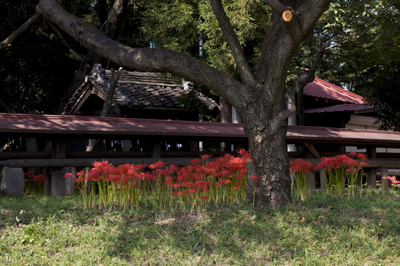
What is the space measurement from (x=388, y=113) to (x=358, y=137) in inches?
182

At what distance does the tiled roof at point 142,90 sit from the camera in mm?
12070

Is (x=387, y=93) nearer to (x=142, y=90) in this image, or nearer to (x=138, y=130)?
(x=142, y=90)

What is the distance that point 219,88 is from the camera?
598 centimetres

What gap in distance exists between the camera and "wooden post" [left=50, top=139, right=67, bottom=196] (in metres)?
8.59

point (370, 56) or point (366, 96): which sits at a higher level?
point (370, 56)

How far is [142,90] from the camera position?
1318 cm

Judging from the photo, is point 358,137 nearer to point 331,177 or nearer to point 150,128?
point 331,177

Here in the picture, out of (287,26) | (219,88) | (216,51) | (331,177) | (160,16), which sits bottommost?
(331,177)

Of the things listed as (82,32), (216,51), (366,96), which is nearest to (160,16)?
(216,51)

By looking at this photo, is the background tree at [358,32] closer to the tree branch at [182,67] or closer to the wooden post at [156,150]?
the tree branch at [182,67]

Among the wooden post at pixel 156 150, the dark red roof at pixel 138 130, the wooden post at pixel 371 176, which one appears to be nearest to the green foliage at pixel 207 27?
the dark red roof at pixel 138 130

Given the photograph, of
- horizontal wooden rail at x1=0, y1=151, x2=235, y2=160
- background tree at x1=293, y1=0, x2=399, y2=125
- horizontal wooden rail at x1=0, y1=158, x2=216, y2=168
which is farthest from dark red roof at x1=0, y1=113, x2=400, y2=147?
background tree at x1=293, y1=0, x2=399, y2=125

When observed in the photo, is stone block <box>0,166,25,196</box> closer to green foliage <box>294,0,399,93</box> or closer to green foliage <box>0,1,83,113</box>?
green foliage <box>0,1,83,113</box>

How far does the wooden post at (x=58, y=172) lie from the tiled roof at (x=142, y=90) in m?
3.11
